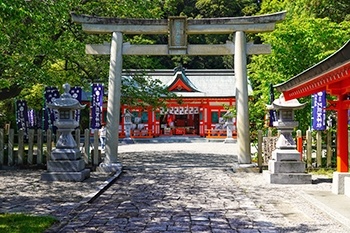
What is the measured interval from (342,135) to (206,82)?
2928 centimetres

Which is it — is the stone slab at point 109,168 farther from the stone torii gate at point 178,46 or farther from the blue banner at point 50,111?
the blue banner at point 50,111

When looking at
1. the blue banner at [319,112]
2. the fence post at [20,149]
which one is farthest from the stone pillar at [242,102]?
the fence post at [20,149]

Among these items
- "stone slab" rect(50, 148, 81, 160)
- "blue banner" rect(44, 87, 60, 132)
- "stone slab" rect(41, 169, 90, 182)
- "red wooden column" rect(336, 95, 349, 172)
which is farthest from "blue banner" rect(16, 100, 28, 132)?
"red wooden column" rect(336, 95, 349, 172)

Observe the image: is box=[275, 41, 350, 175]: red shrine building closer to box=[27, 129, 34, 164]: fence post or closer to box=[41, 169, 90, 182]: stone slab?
box=[41, 169, 90, 182]: stone slab

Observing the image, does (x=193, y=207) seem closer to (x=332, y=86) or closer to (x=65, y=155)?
(x=332, y=86)

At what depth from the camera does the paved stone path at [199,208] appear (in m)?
6.48

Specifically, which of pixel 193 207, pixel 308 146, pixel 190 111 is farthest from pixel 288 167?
pixel 190 111

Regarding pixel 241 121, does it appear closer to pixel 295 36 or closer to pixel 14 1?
pixel 295 36

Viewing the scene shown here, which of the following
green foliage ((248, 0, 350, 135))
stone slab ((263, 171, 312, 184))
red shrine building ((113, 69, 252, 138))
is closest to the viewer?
stone slab ((263, 171, 312, 184))

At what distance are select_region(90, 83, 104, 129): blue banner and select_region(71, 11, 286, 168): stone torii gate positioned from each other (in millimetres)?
1732

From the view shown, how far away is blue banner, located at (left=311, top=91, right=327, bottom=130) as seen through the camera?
14773mm

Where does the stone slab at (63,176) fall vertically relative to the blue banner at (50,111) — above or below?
below

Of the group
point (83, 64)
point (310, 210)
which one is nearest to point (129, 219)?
A: point (310, 210)

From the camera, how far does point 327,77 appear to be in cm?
784
